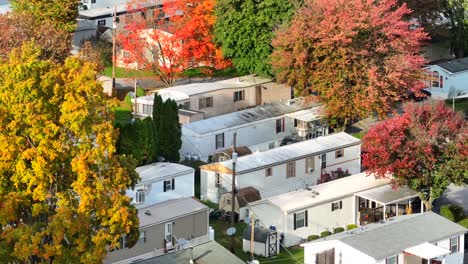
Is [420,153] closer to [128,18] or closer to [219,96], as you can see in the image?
[219,96]

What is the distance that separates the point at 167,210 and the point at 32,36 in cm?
2116

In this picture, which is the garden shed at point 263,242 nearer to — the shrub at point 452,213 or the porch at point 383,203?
the porch at point 383,203

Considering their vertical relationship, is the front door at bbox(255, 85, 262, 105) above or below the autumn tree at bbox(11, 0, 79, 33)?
below

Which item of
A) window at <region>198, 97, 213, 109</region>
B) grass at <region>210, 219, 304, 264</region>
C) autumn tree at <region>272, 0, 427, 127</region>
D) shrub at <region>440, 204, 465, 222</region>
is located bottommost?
grass at <region>210, 219, 304, 264</region>

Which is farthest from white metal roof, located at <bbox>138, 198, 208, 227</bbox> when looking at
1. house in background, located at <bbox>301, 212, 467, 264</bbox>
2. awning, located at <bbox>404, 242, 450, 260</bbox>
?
awning, located at <bbox>404, 242, 450, 260</bbox>

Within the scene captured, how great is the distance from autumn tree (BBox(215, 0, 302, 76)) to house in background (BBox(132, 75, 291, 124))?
1278 millimetres

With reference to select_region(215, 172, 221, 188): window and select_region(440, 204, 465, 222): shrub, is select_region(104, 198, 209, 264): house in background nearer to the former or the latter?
select_region(215, 172, 221, 188): window

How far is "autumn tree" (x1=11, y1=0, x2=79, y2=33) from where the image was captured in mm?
75438

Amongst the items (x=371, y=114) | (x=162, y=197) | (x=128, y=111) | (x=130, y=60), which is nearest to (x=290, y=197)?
(x=162, y=197)

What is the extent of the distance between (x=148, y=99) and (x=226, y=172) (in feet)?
43.1

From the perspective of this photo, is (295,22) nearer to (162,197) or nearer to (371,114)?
(371,114)

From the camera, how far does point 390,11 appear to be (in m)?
71.9

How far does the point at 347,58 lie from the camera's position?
214 ft

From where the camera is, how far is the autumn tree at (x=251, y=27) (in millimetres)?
71062
